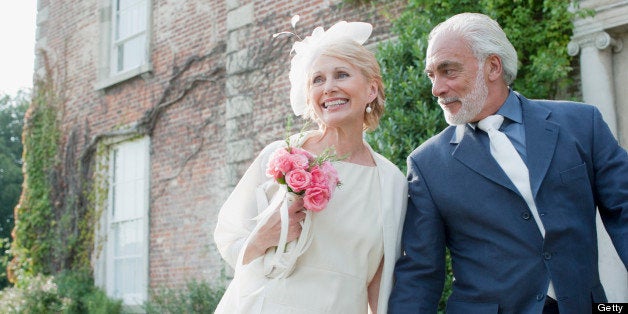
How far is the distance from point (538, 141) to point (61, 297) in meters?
9.37

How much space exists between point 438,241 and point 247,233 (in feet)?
2.70

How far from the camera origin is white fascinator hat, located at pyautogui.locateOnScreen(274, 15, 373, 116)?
319 centimetres

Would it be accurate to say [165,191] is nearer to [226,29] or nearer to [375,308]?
[226,29]

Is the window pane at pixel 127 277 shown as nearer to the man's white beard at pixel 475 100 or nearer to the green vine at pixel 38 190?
the green vine at pixel 38 190

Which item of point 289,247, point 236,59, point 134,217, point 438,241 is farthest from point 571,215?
point 134,217

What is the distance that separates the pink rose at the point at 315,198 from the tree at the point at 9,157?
23.0 m

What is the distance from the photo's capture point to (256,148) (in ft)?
27.8

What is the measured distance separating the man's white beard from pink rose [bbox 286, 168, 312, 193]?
26.7 inches

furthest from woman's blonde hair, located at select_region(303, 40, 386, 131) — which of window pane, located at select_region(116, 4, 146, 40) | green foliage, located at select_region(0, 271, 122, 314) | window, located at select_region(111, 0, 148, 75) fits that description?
window pane, located at select_region(116, 4, 146, 40)

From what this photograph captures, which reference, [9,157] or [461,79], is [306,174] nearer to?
[461,79]

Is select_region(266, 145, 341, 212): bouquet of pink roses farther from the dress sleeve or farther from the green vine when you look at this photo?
the green vine

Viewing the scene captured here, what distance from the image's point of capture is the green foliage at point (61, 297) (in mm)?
10039

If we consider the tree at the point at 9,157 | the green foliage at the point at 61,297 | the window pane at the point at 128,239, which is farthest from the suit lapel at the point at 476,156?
the tree at the point at 9,157

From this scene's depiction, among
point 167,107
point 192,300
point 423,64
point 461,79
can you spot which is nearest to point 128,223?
point 167,107
